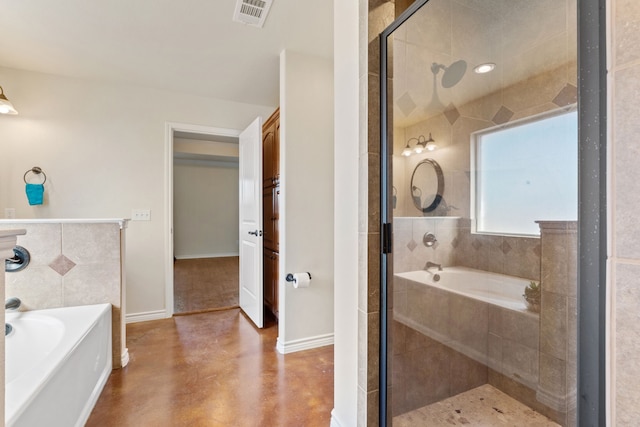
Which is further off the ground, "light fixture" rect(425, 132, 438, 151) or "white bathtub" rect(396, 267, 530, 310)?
"light fixture" rect(425, 132, 438, 151)

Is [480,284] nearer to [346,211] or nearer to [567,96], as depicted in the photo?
[346,211]

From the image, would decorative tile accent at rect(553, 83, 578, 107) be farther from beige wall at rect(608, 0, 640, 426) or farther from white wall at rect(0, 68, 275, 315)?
white wall at rect(0, 68, 275, 315)

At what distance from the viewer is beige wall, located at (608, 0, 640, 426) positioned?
0.49 metres

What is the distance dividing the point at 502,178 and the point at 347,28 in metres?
0.90

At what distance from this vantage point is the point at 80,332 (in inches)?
58.6

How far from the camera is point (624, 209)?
20.0 inches

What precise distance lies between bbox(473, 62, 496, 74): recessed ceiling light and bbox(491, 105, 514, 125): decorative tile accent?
168 mm

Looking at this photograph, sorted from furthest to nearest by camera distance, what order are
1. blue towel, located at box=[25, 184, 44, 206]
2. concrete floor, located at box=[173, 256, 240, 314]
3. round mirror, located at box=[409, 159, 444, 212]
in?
1. concrete floor, located at box=[173, 256, 240, 314]
2. blue towel, located at box=[25, 184, 44, 206]
3. round mirror, located at box=[409, 159, 444, 212]

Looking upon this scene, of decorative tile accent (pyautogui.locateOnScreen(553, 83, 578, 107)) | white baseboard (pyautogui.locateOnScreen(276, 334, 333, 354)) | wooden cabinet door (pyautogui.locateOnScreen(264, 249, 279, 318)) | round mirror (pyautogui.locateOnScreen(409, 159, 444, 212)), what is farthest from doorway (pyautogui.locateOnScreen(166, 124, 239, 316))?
decorative tile accent (pyautogui.locateOnScreen(553, 83, 578, 107))

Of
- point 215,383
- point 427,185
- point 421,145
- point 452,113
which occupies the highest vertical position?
point 452,113

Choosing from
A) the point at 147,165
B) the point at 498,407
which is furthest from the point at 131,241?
the point at 498,407

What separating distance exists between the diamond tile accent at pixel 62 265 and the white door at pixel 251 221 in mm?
1329

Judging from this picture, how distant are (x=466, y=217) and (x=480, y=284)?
31 centimetres

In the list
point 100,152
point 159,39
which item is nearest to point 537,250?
point 159,39
